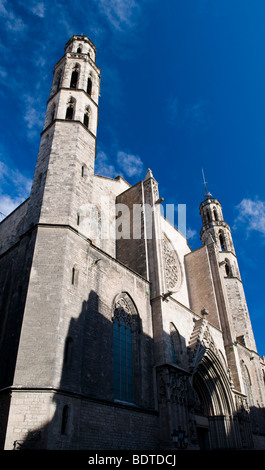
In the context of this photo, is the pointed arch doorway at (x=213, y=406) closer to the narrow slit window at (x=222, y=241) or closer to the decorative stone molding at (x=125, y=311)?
the decorative stone molding at (x=125, y=311)

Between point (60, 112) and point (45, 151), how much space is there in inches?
93.6

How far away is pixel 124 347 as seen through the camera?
12555 millimetres

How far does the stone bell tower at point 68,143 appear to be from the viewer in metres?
12.8

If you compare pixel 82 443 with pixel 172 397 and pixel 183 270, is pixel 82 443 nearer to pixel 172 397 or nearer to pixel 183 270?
pixel 172 397

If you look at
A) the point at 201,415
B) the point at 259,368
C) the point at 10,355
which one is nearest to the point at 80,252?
the point at 10,355

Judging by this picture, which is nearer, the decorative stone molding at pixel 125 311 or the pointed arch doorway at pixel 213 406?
the decorative stone molding at pixel 125 311

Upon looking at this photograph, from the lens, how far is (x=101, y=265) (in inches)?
Result: 504

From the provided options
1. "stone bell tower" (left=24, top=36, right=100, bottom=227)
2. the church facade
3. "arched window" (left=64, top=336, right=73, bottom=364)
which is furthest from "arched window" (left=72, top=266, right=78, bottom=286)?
"arched window" (left=64, top=336, right=73, bottom=364)

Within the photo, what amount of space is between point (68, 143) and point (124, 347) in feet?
28.1

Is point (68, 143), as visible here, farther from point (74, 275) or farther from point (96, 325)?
point (96, 325)

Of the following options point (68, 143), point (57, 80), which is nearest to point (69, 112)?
point (68, 143)

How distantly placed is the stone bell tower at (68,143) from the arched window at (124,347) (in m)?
3.83

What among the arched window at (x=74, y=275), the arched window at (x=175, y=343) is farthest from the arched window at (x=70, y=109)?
the arched window at (x=175, y=343)

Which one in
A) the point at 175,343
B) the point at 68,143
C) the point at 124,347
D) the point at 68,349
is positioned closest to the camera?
the point at 68,349
